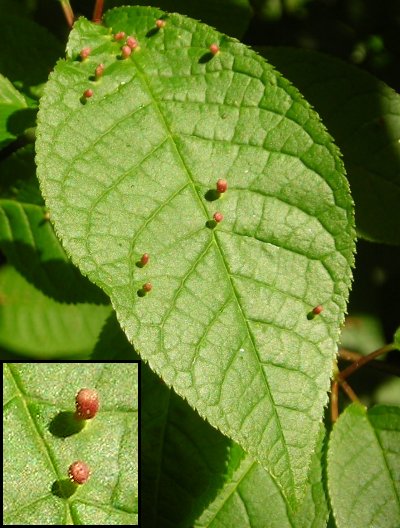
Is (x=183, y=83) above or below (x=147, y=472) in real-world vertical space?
above

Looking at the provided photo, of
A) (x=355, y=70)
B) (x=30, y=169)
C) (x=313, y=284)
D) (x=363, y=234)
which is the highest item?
(x=355, y=70)

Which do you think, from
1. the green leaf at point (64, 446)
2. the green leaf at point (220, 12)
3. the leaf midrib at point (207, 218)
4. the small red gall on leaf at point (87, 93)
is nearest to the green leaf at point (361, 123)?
the green leaf at point (220, 12)

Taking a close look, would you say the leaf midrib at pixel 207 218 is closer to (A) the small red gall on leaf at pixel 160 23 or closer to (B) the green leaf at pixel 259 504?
(A) the small red gall on leaf at pixel 160 23

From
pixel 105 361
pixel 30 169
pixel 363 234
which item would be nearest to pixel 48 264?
pixel 30 169

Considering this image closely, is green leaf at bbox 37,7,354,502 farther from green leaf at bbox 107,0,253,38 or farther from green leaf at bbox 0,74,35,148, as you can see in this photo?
green leaf at bbox 107,0,253,38

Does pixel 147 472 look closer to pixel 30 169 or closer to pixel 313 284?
pixel 313 284

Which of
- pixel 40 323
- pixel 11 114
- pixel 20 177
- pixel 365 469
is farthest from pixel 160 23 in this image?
pixel 40 323

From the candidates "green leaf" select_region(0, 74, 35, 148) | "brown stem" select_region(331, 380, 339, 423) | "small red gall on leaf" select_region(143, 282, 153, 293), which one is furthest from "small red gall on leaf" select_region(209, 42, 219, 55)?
"brown stem" select_region(331, 380, 339, 423)

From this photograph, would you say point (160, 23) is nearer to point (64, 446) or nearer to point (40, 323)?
point (64, 446)
